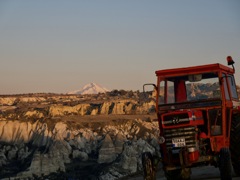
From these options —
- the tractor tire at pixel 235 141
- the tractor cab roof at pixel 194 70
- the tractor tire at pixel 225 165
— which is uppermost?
the tractor cab roof at pixel 194 70

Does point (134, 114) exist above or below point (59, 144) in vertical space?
above

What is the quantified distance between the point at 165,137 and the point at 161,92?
4.97 feet

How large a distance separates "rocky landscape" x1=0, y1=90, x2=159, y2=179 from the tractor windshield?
41556 mm

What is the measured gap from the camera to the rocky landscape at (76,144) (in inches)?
2795

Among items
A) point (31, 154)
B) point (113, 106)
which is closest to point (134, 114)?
point (113, 106)

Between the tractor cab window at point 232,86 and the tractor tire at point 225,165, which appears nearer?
the tractor tire at point 225,165

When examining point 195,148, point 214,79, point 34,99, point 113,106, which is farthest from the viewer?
point 34,99

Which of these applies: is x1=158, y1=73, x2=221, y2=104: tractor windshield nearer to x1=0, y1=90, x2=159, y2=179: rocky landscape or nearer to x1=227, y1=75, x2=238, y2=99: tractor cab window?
x1=227, y1=75, x2=238, y2=99: tractor cab window

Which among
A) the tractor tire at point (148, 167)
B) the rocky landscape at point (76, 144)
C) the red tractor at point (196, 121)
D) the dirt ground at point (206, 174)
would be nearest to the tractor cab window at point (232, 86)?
the red tractor at point (196, 121)

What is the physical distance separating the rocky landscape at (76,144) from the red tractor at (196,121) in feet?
137

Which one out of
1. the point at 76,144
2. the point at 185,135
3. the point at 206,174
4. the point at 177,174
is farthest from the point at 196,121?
the point at 76,144

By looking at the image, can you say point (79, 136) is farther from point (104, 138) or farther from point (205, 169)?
point (205, 169)

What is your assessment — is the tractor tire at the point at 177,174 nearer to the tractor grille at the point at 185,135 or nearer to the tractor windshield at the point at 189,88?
the tractor grille at the point at 185,135

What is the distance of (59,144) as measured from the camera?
79.8 meters
